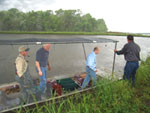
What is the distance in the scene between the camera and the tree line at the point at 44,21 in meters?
50.7

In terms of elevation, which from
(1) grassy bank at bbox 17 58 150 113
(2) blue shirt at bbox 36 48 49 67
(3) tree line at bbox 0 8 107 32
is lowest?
(1) grassy bank at bbox 17 58 150 113

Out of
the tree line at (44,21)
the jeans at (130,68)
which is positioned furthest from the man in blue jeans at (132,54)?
the tree line at (44,21)

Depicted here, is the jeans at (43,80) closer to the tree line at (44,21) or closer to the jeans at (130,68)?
the jeans at (130,68)

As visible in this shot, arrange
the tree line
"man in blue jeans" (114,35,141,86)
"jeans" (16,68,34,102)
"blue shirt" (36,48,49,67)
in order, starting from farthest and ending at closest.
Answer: the tree line, "man in blue jeans" (114,35,141,86), "blue shirt" (36,48,49,67), "jeans" (16,68,34,102)

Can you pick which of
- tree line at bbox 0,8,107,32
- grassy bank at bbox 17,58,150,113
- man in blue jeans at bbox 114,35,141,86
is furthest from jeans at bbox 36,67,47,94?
tree line at bbox 0,8,107,32

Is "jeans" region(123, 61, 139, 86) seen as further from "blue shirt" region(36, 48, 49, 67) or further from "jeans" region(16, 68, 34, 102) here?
"jeans" region(16, 68, 34, 102)

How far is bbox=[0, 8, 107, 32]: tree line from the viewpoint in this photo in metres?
50.7

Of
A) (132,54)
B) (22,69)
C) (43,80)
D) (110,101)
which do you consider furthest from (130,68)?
(22,69)

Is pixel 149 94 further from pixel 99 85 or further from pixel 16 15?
pixel 16 15

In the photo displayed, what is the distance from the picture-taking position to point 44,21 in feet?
187

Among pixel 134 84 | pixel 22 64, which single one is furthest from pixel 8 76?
pixel 134 84

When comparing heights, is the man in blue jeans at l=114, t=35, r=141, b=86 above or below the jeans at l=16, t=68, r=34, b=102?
above

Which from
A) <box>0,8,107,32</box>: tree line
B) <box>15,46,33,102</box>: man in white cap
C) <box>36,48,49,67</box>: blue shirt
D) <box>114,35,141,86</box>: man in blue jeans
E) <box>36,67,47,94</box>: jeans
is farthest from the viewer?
<box>0,8,107,32</box>: tree line

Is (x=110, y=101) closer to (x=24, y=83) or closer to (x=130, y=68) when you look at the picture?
(x=130, y=68)
